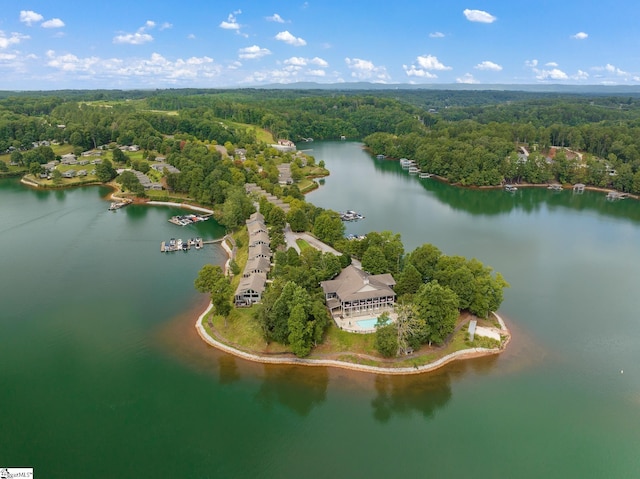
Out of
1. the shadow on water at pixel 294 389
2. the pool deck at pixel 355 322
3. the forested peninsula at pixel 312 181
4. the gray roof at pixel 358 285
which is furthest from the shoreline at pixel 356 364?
the gray roof at pixel 358 285

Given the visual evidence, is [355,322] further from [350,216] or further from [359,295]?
[350,216]

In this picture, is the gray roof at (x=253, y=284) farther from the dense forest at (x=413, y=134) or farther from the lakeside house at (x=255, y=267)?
the dense forest at (x=413, y=134)

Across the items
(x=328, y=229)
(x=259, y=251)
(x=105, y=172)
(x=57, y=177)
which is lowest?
(x=259, y=251)

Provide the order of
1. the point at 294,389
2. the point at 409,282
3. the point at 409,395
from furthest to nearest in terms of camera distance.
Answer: the point at 409,282 < the point at 294,389 < the point at 409,395

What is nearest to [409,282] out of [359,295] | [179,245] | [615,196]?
[359,295]

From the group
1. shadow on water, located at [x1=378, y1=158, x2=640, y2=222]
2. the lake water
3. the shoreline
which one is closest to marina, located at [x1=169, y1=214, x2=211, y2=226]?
the lake water

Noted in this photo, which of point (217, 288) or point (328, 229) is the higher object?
point (328, 229)

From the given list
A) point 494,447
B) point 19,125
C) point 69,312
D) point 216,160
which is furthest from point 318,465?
point 19,125

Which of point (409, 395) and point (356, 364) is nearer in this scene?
point (409, 395)
